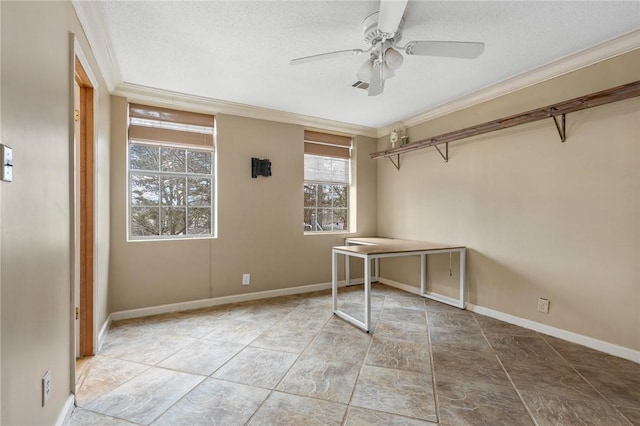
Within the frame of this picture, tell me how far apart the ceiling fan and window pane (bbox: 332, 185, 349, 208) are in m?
2.39

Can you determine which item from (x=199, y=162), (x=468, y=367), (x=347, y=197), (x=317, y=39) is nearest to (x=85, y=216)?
(x=199, y=162)

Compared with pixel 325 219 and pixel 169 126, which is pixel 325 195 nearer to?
pixel 325 219

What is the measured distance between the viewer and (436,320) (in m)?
3.21

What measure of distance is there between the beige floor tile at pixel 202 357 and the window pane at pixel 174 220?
1403 millimetres

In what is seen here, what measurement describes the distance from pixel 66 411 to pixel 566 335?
3.61 m

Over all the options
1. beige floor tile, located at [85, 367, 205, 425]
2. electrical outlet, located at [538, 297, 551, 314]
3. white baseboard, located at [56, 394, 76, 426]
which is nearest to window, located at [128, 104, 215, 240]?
beige floor tile, located at [85, 367, 205, 425]

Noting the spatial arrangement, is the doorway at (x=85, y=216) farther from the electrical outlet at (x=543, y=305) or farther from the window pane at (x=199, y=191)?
the electrical outlet at (x=543, y=305)

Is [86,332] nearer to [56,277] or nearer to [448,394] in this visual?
[56,277]

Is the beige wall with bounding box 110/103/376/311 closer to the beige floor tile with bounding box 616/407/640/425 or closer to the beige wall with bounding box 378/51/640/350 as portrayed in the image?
the beige wall with bounding box 378/51/640/350

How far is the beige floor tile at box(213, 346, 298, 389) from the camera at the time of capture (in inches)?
81.8

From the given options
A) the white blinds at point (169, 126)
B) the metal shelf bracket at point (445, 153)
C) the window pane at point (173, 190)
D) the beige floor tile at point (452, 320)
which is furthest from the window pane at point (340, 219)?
the window pane at point (173, 190)

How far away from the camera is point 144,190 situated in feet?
11.2

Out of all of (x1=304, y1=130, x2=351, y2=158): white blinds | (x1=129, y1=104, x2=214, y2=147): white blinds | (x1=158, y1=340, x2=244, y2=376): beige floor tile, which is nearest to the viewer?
(x1=158, y1=340, x2=244, y2=376): beige floor tile

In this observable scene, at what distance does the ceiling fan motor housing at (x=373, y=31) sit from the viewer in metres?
2.05
